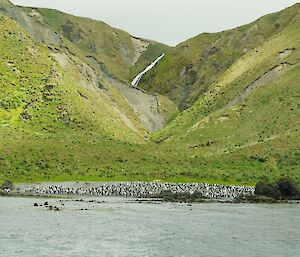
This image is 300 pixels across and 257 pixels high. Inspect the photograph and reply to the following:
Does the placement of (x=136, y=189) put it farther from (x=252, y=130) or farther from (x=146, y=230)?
(x=252, y=130)

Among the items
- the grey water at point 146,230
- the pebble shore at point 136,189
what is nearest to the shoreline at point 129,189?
the pebble shore at point 136,189

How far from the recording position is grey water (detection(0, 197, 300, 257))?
41875 mm

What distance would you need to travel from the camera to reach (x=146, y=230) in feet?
169

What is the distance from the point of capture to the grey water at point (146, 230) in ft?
137

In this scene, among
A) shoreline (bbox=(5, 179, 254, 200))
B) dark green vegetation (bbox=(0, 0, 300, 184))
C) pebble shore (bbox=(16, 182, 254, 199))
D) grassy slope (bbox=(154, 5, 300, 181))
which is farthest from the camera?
grassy slope (bbox=(154, 5, 300, 181))

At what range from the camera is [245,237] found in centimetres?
4884

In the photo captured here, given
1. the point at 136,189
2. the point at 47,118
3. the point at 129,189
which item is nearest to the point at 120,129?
the point at 47,118

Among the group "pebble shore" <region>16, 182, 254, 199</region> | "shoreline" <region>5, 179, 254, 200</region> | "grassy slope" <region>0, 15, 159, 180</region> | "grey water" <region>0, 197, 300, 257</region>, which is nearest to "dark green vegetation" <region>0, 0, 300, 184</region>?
"grassy slope" <region>0, 15, 159, 180</region>

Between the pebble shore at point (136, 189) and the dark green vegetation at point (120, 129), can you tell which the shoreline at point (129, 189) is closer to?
the pebble shore at point (136, 189)

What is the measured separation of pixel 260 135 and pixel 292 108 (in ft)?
50.1

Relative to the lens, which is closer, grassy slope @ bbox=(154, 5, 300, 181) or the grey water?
the grey water

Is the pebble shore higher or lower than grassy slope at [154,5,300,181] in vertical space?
lower

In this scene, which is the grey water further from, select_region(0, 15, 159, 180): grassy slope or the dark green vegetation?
select_region(0, 15, 159, 180): grassy slope

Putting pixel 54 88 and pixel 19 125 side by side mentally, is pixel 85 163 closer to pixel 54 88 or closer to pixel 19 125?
pixel 19 125
